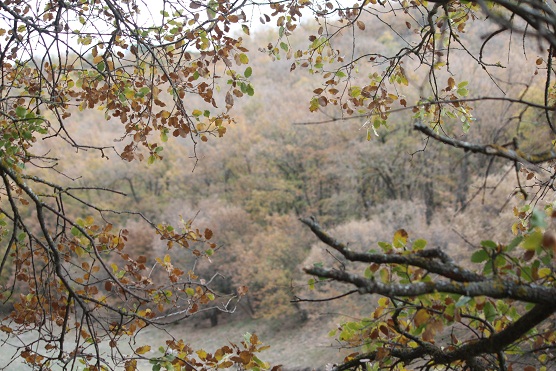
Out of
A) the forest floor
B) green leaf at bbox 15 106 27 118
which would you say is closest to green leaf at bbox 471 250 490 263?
green leaf at bbox 15 106 27 118

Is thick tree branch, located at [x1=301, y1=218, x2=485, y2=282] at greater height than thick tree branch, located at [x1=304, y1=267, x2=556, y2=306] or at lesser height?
greater

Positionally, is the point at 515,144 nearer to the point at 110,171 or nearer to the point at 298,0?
the point at 298,0

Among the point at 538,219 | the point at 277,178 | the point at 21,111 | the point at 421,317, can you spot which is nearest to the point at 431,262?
the point at 421,317

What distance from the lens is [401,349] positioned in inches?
77.1

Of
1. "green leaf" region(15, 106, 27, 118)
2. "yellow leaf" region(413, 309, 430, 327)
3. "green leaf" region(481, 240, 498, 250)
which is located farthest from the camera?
"green leaf" region(15, 106, 27, 118)

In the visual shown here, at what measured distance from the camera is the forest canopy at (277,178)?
151 cm

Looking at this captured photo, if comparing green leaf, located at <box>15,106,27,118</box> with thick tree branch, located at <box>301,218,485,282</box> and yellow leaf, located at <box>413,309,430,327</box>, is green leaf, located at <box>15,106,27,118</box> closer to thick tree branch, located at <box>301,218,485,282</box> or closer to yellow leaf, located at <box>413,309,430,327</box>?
thick tree branch, located at <box>301,218,485,282</box>

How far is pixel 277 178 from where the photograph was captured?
28.2 m

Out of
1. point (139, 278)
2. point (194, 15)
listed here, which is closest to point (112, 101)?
point (194, 15)

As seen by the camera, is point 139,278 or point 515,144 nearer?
point 515,144

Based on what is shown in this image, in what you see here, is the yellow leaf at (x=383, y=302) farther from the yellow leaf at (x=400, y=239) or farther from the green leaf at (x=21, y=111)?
the green leaf at (x=21, y=111)

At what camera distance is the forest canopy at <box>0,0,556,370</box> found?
1.51 metres

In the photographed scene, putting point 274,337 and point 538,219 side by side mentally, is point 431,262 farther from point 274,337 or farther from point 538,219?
point 274,337

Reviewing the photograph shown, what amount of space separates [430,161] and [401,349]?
77.6 ft
